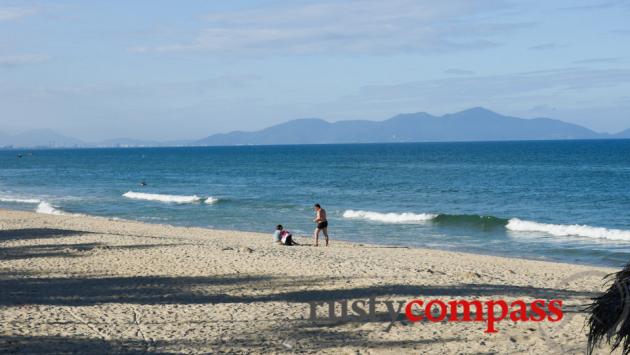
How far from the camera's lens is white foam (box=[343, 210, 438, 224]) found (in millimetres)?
33062

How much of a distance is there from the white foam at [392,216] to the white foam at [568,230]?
435 cm

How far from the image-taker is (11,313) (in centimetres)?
1152

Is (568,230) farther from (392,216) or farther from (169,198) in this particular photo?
(169,198)

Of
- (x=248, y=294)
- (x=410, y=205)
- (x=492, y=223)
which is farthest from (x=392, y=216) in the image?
(x=248, y=294)

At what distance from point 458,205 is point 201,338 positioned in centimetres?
3119

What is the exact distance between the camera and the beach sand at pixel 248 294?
1020 centimetres

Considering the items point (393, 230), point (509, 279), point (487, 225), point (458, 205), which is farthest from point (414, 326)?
point (458, 205)

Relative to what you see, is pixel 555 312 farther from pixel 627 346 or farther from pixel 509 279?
pixel 627 346

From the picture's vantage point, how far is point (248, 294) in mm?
13406

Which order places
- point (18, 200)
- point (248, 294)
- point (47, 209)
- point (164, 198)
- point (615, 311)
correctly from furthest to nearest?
point (164, 198) → point (18, 200) → point (47, 209) → point (248, 294) → point (615, 311)

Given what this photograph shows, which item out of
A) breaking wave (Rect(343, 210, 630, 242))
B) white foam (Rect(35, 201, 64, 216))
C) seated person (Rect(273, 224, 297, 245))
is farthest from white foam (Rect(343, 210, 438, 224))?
white foam (Rect(35, 201, 64, 216))

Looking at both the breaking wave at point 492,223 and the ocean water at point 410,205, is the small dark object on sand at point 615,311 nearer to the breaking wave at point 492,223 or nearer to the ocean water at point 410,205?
the ocean water at point 410,205

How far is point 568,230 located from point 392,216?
8.78m

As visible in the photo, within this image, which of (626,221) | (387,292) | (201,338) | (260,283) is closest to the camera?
(201,338)
